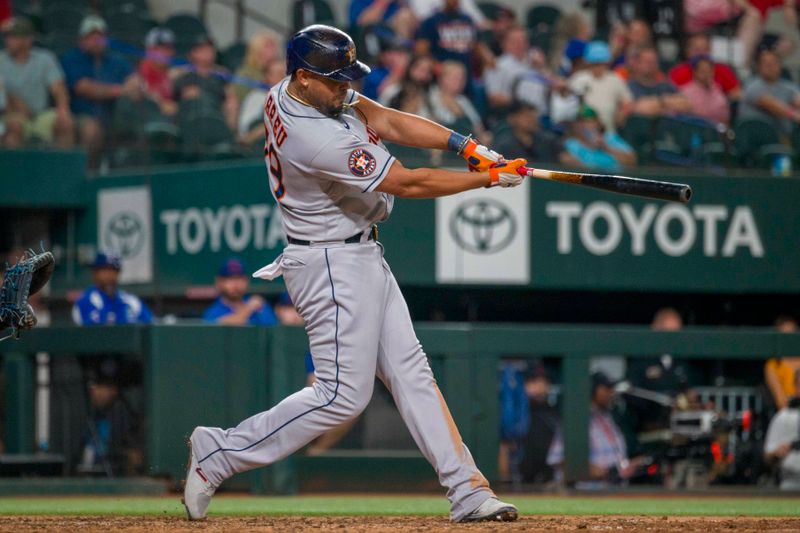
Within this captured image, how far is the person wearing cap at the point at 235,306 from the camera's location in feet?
30.5

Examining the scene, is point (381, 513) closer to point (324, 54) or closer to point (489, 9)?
point (324, 54)

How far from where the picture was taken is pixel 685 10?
42.8 ft

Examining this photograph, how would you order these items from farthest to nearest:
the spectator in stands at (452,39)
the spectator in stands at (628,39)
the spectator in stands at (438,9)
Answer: the spectator in stands at (628,39)
the spectator in stands at (438,9)
the spectator in stands at (452,39)

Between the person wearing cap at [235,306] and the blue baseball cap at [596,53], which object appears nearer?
the person wearing cap at [235,306]

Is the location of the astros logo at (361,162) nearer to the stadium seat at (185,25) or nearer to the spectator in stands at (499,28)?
the stadium seat at (185,25)

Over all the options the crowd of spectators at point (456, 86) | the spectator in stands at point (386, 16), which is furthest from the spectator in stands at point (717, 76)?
the spectator in stands at point (386, 16)

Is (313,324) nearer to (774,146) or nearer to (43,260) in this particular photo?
(43,260)

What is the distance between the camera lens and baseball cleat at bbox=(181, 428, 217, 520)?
5.28 m

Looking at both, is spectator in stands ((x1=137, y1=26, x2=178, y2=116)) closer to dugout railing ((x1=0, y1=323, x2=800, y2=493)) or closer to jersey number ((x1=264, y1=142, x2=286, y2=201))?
dugout railing ((x1=0, y1=323, x2=800, y2=493))

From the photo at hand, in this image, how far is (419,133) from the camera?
211 inches

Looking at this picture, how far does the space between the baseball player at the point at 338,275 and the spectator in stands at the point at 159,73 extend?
18.6 feet

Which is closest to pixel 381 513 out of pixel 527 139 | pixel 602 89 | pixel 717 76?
pixel 527 139

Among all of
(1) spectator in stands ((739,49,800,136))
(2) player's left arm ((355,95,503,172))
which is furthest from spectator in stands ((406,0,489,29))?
(2) player's left arm ((355,95,503,172))

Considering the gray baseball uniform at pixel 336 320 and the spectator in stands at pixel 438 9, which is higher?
the spectator in stands at pixel 438 9
